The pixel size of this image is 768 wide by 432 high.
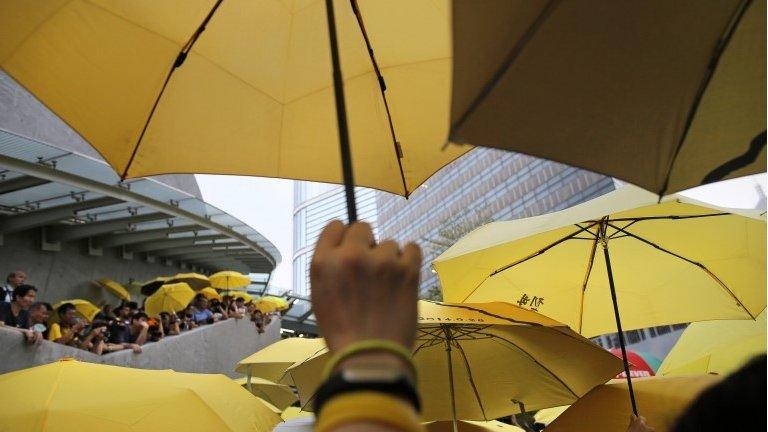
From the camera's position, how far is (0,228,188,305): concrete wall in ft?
48.2

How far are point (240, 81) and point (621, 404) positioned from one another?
146 inches

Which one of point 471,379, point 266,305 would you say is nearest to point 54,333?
point 471,379

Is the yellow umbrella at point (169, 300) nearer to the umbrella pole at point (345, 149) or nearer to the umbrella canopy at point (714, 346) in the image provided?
the umbrella canopy at point (714, 346)

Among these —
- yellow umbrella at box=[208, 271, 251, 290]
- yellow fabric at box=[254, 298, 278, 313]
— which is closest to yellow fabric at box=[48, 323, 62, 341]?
yellow umbrella at box=[208, 271, 251, 290]

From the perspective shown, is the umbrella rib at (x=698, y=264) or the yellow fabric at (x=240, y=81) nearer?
the yellow fabric at (x=240, y=81)

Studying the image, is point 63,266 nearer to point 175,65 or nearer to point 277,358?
point 277,358

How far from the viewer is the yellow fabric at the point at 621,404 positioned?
3.94 metres

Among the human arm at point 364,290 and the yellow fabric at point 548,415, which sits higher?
the human arm at point 364,290

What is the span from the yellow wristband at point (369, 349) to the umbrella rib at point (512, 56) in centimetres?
99

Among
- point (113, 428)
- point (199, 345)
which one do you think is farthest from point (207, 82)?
point (199, 345)

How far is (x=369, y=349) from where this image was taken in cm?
83

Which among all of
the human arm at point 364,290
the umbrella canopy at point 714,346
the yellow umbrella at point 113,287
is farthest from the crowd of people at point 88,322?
the umbrella canopy at point 714,346

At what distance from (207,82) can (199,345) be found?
11762 mm

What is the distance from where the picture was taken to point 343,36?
3.37m
